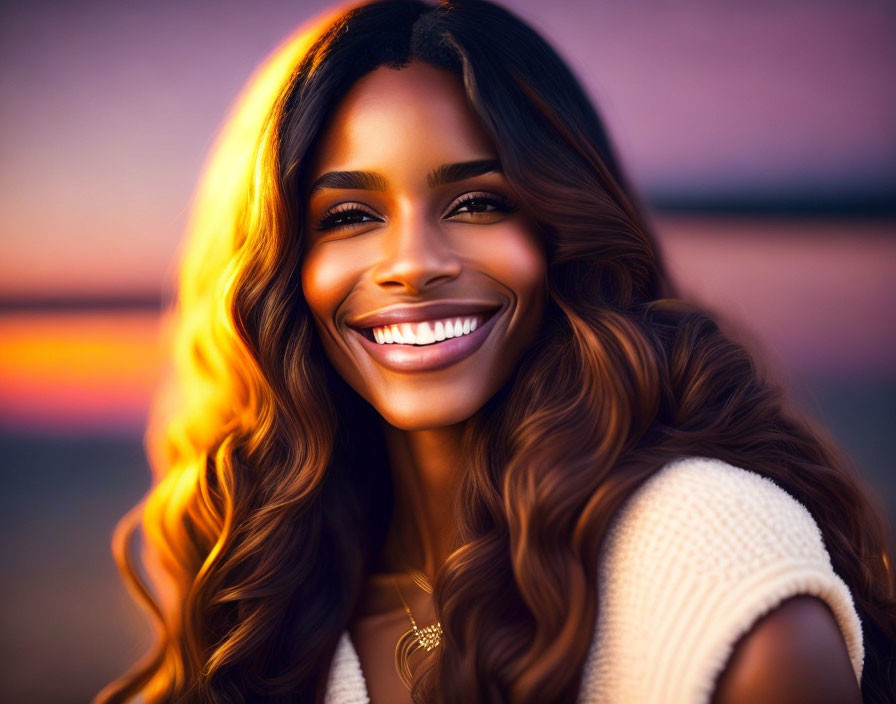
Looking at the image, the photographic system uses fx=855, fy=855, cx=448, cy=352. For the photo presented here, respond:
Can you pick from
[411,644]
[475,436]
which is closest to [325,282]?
[475,436]

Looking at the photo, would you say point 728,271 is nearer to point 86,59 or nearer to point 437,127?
point 437,127

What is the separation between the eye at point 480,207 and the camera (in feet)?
4.42

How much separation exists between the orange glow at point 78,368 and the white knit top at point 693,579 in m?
1.67

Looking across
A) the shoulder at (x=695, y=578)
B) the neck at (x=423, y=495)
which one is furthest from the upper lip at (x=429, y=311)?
the shoulder at (x=695, y=578)

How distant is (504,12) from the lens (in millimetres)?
1425

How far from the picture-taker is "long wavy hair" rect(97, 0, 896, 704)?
48.6 inches

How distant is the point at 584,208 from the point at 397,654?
2.69ft

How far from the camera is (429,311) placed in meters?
1.33

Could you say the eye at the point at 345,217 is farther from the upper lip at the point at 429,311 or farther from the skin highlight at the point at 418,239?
the upper lip at the point at 429,311

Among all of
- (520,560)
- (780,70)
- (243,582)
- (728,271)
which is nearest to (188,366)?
(243,582)

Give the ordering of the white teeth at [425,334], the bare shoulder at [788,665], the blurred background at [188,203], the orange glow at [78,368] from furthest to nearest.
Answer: the orange glow at [78,368]
the blurred background at [188,203]
the white teeth at [425,334]
the bare shoulder at [788,665]

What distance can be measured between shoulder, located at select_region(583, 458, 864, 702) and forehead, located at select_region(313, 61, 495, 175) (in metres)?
0.58

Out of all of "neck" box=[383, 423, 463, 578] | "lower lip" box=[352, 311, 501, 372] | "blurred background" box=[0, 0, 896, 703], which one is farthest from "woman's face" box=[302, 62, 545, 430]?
"blurred background" box=[0, 0, 896, 703]

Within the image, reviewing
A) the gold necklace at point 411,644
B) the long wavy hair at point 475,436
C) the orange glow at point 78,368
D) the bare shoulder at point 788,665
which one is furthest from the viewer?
the orange glow at point 78,368
